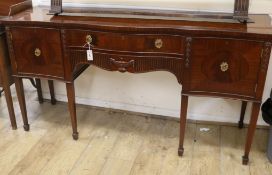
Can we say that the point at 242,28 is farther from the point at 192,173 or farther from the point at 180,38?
the point at 192,173

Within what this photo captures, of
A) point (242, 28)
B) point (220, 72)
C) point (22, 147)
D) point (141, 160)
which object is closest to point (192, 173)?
point (141, 160)

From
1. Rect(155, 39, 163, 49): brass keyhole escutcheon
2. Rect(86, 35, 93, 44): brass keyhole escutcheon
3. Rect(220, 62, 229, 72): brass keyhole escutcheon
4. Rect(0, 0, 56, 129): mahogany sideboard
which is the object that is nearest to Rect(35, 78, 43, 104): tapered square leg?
Rect(0, 0, 56, 129): mahogany sideboard

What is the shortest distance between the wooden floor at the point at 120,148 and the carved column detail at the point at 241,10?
0.79 m

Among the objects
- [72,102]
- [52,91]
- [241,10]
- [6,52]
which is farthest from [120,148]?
[241,10]

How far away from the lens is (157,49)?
64.0 inches

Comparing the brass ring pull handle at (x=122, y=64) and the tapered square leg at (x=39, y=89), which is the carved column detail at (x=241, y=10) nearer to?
the brass ring pull handle at (x=122, y=64)

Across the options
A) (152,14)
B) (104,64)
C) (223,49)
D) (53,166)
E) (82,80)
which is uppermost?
(152,14)

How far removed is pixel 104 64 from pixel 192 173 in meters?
0.77

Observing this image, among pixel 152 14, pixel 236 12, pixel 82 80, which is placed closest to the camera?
pixel 236 12

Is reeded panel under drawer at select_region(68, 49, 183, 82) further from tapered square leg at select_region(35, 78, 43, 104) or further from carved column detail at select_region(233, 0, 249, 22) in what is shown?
tapered square leg at select_region(35, 78, 43, 104)

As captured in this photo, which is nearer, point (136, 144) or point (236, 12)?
point (236, 12)

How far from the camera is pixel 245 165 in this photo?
5.93 feet

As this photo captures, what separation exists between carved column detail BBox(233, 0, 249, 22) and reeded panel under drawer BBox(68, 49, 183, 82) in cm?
39

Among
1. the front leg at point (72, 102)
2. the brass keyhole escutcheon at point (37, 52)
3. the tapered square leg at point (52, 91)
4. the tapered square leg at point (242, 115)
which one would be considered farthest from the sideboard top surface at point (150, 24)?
the tapered square leg at point (52, 91)
